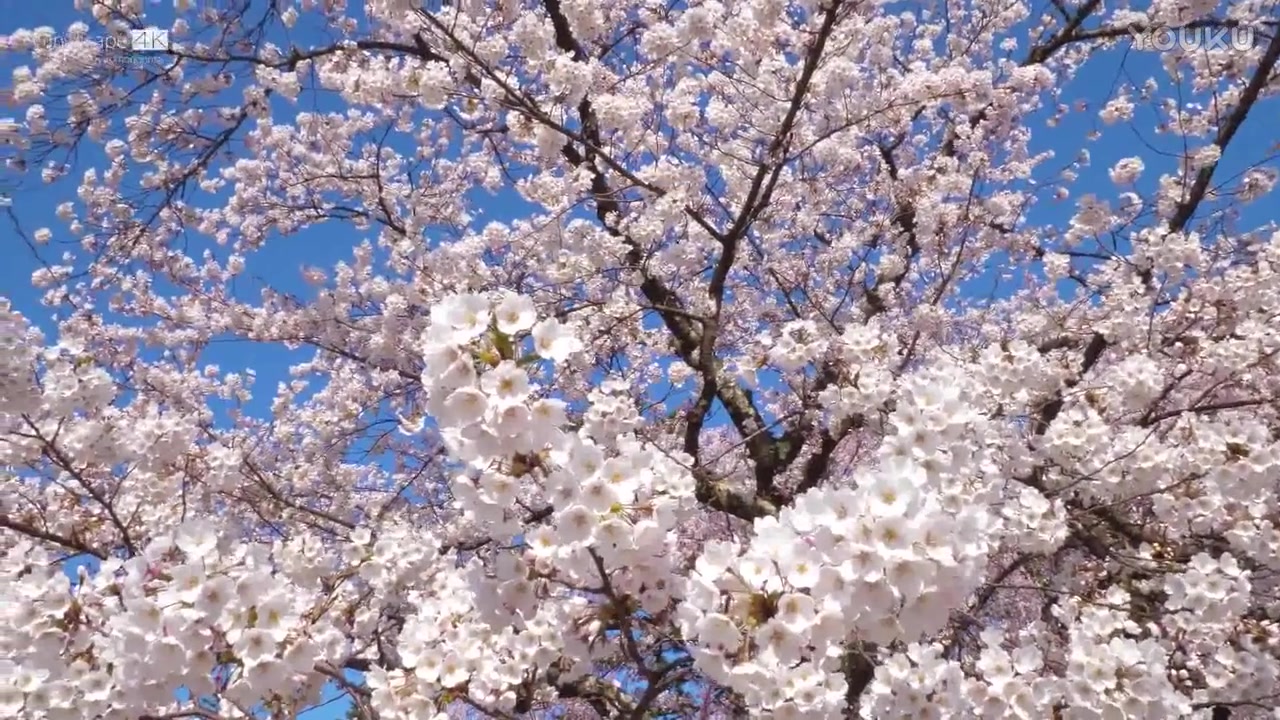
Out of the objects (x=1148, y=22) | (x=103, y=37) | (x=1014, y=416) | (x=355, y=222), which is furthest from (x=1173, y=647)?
(x=103, y=37)

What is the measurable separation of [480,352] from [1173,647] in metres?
3.34

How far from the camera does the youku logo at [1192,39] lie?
18.1 feet

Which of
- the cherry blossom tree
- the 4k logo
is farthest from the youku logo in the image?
the 4k logo

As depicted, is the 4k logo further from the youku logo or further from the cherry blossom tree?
the youku logo

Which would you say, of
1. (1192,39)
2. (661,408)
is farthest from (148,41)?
(1192,39)

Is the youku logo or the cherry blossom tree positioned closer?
the cherry blossom tree

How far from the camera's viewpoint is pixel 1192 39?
5.80 m

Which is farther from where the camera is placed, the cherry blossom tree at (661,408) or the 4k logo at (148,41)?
the 4k logo at (148,41)

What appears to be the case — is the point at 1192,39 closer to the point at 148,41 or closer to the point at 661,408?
the point at 661,408

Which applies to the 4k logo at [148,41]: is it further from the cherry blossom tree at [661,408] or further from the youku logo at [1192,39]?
the youku logo at [1192,39]

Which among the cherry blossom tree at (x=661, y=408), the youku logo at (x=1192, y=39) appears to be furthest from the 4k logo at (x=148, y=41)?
the youku logo at (x=1192, y=39)

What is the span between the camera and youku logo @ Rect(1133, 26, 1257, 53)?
5523 mm

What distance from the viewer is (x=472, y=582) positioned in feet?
8.15

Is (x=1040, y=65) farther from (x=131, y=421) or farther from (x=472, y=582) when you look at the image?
(x=131, y=421)
